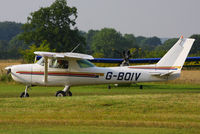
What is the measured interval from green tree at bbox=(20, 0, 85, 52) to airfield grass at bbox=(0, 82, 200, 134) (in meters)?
63.0

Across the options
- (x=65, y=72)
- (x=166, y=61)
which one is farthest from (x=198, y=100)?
(x=65, y=72)

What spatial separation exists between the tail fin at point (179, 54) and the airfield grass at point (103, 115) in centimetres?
413

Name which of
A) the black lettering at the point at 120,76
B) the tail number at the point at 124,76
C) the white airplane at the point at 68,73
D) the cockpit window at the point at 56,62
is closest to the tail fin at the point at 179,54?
the white airplane at the point at 68,73

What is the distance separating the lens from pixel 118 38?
162250mm

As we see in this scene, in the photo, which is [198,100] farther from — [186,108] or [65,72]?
[65,72]

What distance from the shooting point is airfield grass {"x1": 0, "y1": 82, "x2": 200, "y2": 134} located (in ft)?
36.0

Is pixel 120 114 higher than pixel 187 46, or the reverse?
pixel 187 46

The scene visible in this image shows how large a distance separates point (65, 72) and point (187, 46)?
6.02 m

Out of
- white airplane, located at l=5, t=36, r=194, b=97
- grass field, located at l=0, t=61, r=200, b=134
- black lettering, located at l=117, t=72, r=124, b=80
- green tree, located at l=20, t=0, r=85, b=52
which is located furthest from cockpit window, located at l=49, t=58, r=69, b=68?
green tree, located at l=20, t=0, r=85, b=52

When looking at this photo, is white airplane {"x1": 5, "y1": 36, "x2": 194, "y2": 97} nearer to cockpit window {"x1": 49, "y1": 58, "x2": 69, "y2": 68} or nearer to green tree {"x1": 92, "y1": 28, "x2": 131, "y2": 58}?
cockpit window {"x1": 49, "y1": 58, "x2": 69, "y2": 68}

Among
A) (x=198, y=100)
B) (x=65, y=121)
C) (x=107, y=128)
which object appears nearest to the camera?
(x=107, y=128)

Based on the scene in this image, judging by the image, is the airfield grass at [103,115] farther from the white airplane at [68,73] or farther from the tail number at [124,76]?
the tail number at [124,76]

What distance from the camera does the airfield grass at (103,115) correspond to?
11.0 meters

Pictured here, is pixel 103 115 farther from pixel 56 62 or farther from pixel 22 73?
pixel 22 73
